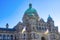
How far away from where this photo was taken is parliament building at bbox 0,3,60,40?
71.1m

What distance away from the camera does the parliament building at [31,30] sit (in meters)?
71.1

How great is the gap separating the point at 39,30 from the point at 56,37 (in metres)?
9.92

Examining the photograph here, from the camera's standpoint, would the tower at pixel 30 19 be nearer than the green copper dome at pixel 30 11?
Yes

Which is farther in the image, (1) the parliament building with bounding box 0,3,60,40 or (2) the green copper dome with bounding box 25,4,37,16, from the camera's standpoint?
(2) the green copper dome with bounding box 25,4,37,16

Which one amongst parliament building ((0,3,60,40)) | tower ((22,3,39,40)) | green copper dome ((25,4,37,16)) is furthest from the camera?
green copper dome ((25,4,37,16))

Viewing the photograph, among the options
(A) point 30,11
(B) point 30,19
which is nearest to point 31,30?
(B) point 30,19

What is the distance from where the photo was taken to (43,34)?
251 ft

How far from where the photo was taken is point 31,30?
72250mm

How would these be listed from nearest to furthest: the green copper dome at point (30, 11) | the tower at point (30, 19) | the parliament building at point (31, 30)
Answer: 1. the parliament building at point (31, 30)
2. the tower at point (30, 19)
3. the green copper dome at point (30, 11)

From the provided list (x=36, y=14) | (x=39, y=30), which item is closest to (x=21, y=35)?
(x=39, y=30)

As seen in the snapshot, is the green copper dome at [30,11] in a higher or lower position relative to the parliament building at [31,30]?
higher

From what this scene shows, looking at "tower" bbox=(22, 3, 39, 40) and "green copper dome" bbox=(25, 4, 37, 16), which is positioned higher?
"green copper dome" bbox=(25, 4, 37, 16)

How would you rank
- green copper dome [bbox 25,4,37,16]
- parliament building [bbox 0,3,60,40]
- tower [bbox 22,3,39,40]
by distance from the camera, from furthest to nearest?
green copper dome [bbox 25,4,37,16] → tower [bbox 22,3,39,40] → parliament building [bbox 0,3,60,40]

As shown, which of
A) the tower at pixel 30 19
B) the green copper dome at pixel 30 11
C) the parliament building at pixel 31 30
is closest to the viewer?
the parliament building at pixel 31 30
